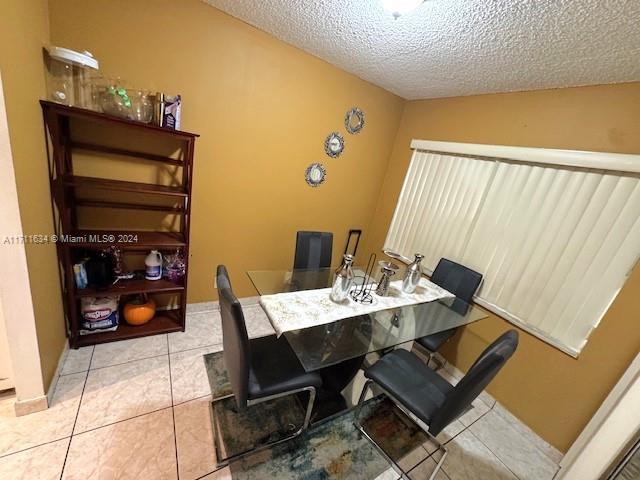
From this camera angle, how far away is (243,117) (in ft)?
6.42

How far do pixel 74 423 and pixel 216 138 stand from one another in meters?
1.90

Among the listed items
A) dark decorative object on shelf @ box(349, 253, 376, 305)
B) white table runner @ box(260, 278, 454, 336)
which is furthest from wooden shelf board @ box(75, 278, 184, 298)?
dark decorative object on shelf @ box(349, 253, 376, 305)

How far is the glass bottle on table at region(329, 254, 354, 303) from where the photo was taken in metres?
1.51

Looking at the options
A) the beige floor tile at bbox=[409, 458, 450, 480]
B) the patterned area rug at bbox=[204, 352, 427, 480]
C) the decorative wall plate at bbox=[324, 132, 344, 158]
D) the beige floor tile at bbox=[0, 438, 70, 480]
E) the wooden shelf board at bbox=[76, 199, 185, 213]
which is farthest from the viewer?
the decorative wall plate at bbox=[324, 132, 344, 158]

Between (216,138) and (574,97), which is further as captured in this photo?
(216,138)

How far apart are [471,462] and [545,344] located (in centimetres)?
93

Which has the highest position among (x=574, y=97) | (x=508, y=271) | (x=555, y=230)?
(x=574, y=97)

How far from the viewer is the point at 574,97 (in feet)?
5.39

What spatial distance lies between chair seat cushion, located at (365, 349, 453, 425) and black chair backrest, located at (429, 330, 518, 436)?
0.41ft

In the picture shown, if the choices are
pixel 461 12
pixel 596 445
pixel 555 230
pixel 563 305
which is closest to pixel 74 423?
pixel 596 445

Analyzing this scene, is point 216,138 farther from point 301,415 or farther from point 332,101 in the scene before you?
point 301,415

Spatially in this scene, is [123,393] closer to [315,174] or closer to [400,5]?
[315,174]

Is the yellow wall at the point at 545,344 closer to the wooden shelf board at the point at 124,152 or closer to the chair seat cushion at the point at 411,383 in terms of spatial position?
the chair seat cushion at the point at 411,383

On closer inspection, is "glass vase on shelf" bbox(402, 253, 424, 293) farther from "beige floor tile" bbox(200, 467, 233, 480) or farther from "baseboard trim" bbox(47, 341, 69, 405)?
"baseboard trim" bbox(47, 341, 69, 405)
